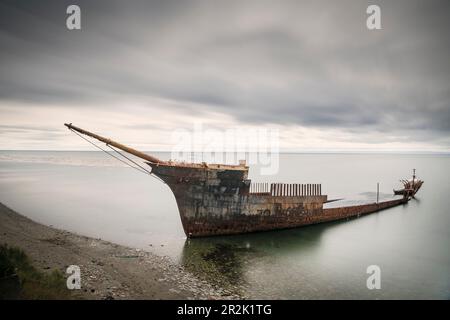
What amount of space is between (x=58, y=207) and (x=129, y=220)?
36.5 ft

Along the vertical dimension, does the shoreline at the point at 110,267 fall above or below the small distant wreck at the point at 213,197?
below

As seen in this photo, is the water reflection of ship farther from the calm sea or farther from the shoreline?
the shoreline

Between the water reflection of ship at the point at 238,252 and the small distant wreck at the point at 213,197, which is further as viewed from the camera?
the small distant wreck at the point at 213,197

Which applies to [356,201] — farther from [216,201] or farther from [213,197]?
[213,197]

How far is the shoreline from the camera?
10.7m

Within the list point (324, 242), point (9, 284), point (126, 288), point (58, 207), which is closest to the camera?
point (9, 284)

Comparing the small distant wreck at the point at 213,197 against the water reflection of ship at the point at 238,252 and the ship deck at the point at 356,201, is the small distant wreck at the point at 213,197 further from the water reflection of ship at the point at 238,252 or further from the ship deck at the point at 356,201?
the ship deck at the point at 356,201

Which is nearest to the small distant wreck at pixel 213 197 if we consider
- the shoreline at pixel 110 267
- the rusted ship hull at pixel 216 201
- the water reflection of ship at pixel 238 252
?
the rusted ship hull at pixel 216 201

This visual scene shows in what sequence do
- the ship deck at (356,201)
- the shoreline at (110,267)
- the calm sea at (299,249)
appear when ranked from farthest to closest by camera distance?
1. the ship deck at (356,201)
2. the calm sea at (299,249)
3. the shoreline at (110,267)

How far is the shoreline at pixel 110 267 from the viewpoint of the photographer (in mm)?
10688

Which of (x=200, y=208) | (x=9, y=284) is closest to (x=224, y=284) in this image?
(x=200, y=208)
